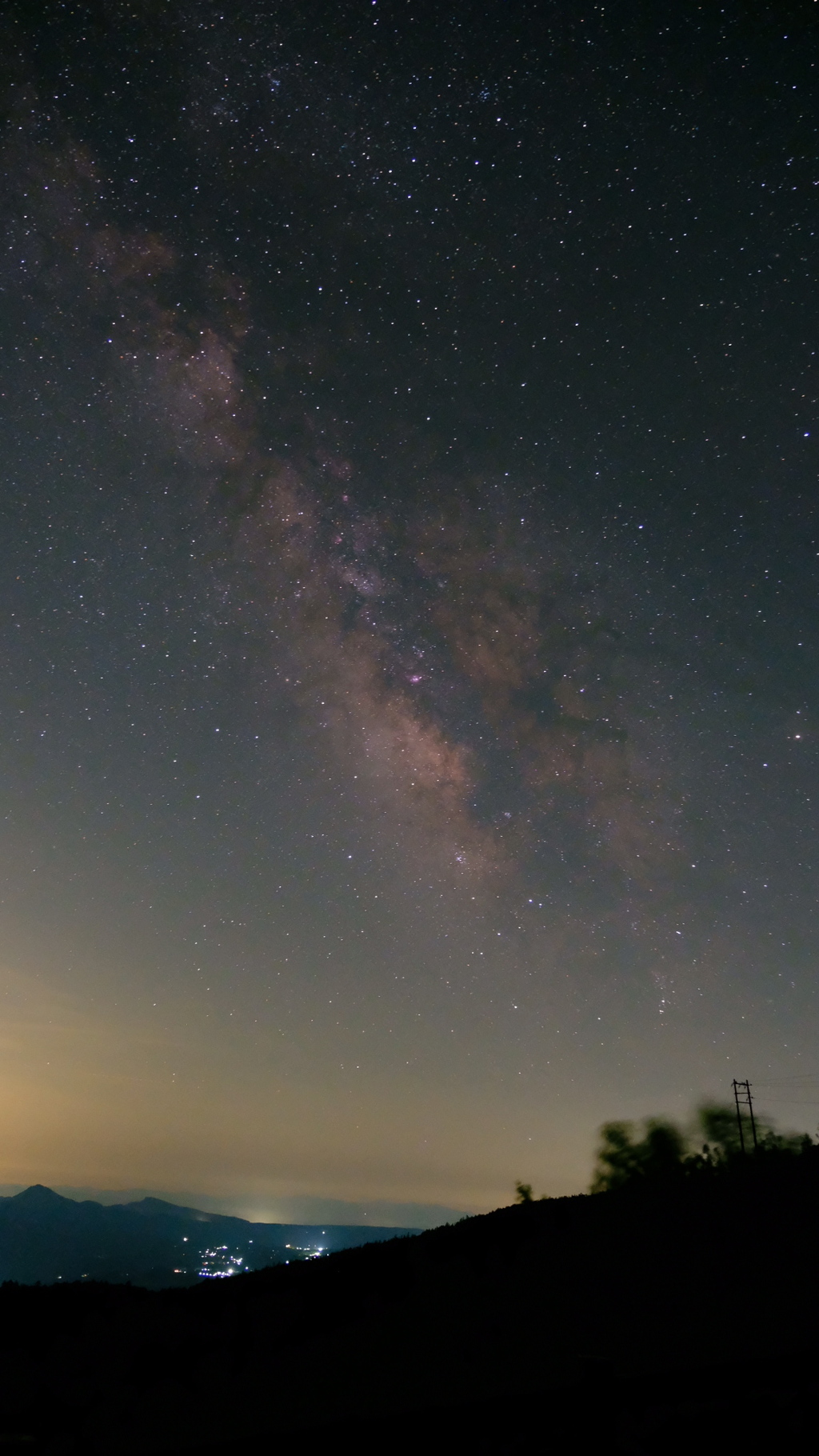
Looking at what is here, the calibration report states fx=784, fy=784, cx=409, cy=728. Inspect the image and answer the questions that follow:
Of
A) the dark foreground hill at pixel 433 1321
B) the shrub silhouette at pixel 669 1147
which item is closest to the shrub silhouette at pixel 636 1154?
the shrub silhouette at pixel 669 1147

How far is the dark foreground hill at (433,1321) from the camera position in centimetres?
1620

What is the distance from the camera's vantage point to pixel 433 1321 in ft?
67.7

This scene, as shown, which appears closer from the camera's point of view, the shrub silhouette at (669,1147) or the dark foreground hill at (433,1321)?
the dark foreground hill at (433,1321)

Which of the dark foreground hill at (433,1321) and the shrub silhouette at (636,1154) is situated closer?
the dark foreground hill at (433,1321)

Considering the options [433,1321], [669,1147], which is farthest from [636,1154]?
[433,1321]

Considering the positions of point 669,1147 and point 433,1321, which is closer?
point 433,1321

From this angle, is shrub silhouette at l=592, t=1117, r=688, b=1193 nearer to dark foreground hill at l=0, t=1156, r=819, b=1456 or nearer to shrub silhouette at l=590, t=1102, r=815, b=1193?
shrub silhouette at l=590, t=1102, r=815, b=1193

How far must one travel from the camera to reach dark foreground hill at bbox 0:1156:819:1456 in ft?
53.2

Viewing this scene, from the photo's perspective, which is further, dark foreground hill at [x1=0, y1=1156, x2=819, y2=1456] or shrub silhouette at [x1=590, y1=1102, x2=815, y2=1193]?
shrub silhouette at [x1=590, y1=1102, x2=815, y2=1193]

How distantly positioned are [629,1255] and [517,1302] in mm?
4027

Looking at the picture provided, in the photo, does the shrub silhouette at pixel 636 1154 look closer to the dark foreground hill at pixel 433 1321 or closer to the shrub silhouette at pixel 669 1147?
the shrub silhouette at pixel 669 1147

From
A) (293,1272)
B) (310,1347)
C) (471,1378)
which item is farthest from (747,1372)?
(293,1272)

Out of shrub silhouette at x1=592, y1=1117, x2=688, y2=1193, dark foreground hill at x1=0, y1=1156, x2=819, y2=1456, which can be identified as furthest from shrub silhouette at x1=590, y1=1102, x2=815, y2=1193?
dark foreground hill at x1=0, y1=1156, x2=819, y2=1456

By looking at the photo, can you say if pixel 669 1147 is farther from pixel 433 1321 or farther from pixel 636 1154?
pixel 433 1321
